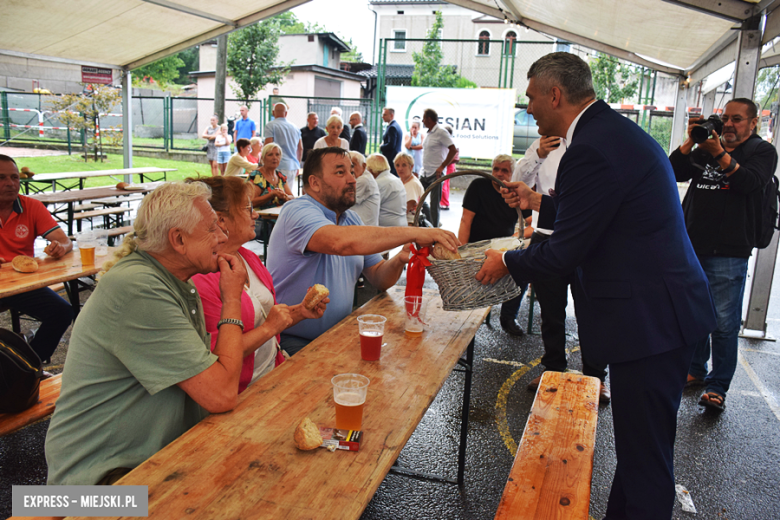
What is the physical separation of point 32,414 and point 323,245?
1514 mm

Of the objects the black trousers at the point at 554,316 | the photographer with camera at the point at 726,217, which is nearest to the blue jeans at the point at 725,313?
the photographer with camera at the point at 726,217

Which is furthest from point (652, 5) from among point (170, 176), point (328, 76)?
point (328, 76)

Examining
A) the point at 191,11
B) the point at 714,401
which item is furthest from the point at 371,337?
the point at 191,11

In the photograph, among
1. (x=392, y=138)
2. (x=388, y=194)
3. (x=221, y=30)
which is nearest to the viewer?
(x=388, y=194)

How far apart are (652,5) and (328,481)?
5631 mm

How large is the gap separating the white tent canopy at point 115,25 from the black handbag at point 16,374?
6205mm

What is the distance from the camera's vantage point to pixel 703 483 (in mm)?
3047

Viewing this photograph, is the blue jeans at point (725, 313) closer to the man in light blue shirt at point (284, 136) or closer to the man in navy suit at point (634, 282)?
the man in navy suit at point (634, 282)

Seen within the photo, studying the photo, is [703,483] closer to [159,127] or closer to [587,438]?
[587,438]

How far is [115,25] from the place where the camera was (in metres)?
8.11

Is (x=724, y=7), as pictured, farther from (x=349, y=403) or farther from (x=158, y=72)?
(x=158, y=72)

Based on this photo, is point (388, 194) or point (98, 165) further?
point (98, 165)

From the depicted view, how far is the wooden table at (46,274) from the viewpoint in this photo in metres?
3.09

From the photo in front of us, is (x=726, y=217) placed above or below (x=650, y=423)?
above
